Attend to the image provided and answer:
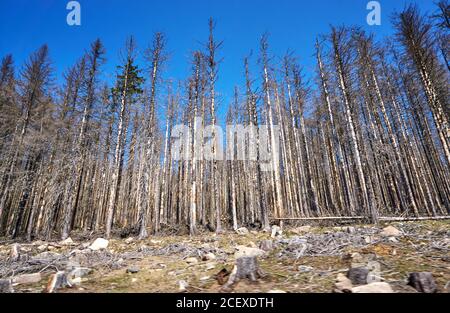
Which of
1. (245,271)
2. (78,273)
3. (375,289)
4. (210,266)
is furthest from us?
(210,266)

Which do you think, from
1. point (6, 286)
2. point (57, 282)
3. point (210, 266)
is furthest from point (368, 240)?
point (6, 286)

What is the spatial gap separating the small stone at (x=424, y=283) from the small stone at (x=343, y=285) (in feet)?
2.00

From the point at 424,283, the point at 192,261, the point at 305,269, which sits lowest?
the point at 192,261

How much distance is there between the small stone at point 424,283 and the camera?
6.43 feet

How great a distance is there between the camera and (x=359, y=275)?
224 centimetres

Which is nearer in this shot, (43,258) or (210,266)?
(210,266)

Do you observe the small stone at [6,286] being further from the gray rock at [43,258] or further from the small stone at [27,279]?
the gray rock at [43,258]

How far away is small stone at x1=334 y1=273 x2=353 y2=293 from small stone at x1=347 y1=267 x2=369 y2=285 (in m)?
0.06

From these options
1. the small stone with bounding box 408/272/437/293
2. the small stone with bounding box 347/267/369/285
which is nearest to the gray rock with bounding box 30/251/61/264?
the small stone with bounding box 347/267/369/285

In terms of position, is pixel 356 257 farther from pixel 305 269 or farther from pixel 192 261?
pixel 192 261

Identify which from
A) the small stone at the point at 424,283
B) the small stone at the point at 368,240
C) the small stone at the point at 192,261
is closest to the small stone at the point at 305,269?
the small stone at the point at 424,283

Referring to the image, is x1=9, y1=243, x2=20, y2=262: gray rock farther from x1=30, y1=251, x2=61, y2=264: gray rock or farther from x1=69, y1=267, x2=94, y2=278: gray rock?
x1=69, y1=267, x2=94, y2=278: gray rock

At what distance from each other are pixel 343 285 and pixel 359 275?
264 mm

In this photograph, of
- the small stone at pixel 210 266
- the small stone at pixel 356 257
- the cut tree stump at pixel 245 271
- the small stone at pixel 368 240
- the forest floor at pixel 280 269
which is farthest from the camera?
the small stone at pixel 368 240
